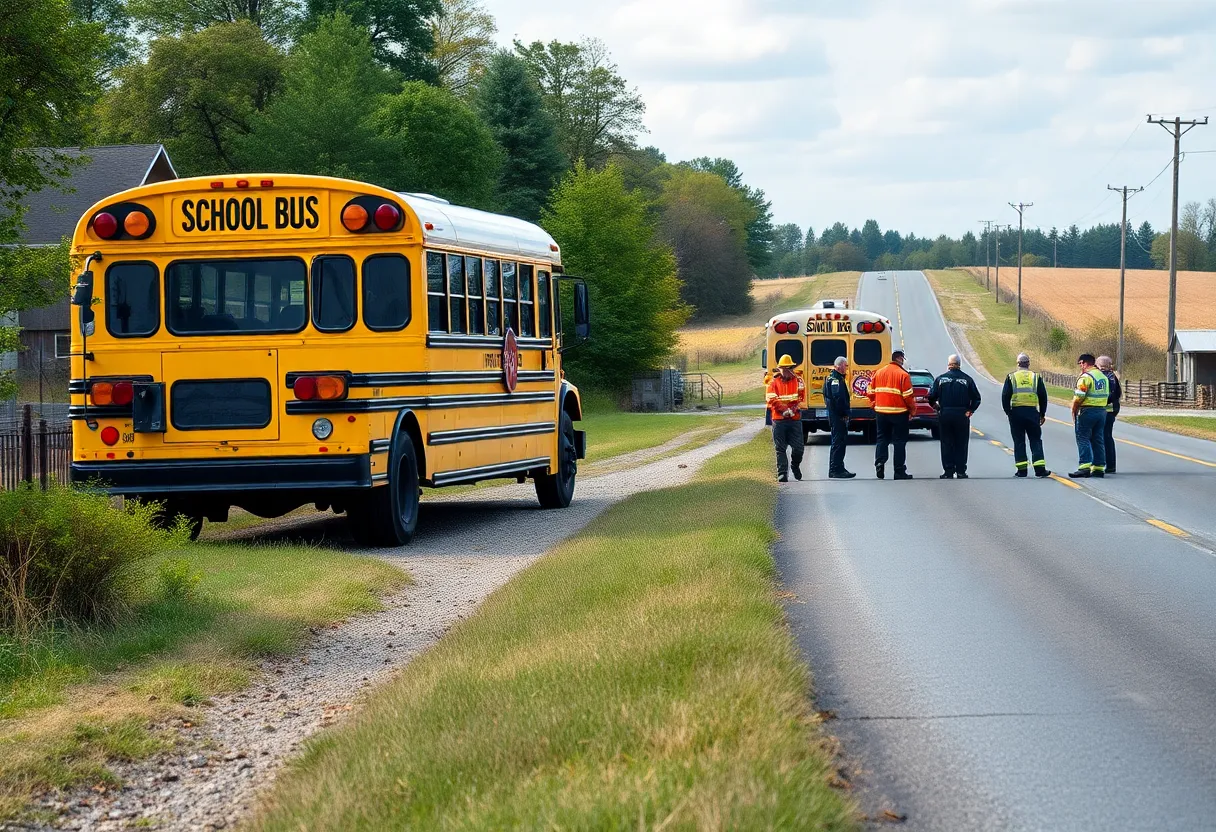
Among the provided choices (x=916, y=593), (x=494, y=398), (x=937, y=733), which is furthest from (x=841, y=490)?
(x=937, y=733)

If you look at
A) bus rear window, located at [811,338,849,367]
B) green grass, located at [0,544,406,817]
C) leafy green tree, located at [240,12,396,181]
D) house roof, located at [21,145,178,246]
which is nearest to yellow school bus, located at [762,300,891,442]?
bus rear window, located at [811,338,849,367]

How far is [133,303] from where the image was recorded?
48.1ft

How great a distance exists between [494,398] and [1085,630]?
29.2ft

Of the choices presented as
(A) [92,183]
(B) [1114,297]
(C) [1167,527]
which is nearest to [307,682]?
(C) [1167,527]

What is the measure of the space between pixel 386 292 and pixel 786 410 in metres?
9.29

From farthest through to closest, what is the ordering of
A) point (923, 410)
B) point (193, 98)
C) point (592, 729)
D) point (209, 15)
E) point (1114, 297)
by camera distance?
point (1114, 297)
point (209, 15)
point (193, 98)
point (923, 410)
point (592, 729)


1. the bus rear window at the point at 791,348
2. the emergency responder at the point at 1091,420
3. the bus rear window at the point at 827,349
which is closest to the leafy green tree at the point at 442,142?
the bus rear window at the point at 791,348

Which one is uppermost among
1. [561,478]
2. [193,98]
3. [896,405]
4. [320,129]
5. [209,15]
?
[209,15]

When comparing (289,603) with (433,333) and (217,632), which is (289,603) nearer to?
(217,632)

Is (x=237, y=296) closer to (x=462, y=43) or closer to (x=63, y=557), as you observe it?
(x=63, y=557)

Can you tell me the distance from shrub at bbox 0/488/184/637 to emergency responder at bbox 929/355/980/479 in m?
15.5

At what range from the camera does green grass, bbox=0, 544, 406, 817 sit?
6754mm

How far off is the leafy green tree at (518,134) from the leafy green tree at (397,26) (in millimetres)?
4823

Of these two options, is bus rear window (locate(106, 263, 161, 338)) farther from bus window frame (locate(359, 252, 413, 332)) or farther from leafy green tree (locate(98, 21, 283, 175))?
leafy green tree (locate(98, 21, 283, 175))
